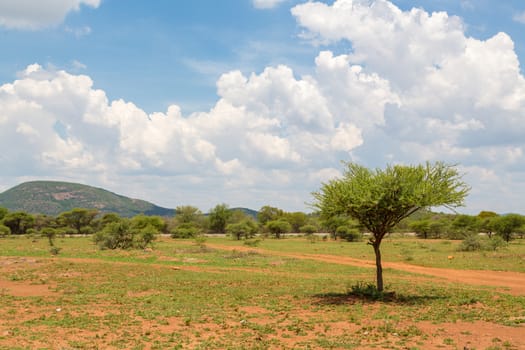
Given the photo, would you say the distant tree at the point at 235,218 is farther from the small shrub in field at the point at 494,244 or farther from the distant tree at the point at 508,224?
the small shrub in field at the point at 494,244

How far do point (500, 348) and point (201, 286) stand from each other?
638 inches

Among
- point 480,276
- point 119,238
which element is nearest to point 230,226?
point 119,238

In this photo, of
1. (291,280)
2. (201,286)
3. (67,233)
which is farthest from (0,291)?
(67,233)

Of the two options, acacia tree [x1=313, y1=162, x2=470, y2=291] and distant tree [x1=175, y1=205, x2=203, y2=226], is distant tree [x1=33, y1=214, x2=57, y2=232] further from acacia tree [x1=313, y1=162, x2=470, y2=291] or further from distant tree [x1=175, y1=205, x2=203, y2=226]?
acacia tree [x1=313, y1=162, x2=470, y2=291]

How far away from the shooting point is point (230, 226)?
86.4 m

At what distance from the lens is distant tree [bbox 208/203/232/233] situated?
119 m

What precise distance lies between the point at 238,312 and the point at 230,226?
6934 centimetres

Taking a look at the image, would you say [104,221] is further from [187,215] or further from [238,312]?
[238,312]

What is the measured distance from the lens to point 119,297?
21.0 meters

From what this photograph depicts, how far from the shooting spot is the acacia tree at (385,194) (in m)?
18.7

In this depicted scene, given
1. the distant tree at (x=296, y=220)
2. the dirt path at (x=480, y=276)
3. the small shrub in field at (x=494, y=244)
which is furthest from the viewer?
the distant tree at (x=296, y=220)

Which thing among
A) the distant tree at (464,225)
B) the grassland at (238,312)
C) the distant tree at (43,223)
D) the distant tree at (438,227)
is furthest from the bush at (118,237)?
the distant tree at (43,223)

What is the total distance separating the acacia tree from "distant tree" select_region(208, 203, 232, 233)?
3927 inches

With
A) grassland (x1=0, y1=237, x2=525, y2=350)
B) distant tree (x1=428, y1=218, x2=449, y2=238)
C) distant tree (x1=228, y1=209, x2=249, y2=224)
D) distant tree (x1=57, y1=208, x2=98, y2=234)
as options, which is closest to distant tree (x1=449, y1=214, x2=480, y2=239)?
distant tree (x1=428, y1=218, x2=449, y2=238)
